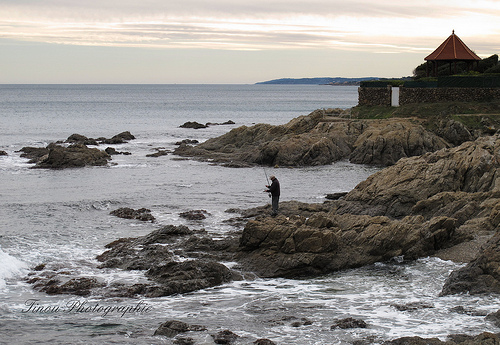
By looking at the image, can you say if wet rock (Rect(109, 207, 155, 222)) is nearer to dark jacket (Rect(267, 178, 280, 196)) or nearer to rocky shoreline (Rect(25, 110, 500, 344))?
rocky shoreline (Rect(25, 110, 500, 344))

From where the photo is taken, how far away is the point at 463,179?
22781 mm

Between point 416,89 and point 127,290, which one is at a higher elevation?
point 416,89

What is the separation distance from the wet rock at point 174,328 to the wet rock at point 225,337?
19.9 inches

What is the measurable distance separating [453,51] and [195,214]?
1498 inches

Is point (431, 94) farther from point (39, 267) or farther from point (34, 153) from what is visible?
point (39, 267)

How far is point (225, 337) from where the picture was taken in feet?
36.7

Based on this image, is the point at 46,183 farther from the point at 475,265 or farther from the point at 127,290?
the point at 475,265

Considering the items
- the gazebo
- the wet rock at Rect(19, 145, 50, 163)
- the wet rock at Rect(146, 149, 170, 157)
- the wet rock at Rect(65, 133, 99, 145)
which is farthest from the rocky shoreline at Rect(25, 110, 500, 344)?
the wet rock at Rect(65, 133, 99, 145)

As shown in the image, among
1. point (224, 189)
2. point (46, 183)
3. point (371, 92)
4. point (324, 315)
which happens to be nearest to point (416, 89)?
point (371, 92)

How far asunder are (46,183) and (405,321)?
80.5 ft

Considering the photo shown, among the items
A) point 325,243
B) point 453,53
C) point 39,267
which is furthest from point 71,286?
point 453,53

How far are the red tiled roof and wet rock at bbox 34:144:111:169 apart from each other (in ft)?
103

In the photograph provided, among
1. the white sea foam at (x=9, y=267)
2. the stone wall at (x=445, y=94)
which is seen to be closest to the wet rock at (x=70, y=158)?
the white sea foam at (x=9, y=267)

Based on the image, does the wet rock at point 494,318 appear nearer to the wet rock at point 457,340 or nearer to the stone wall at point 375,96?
the wet rock at point 457,340
